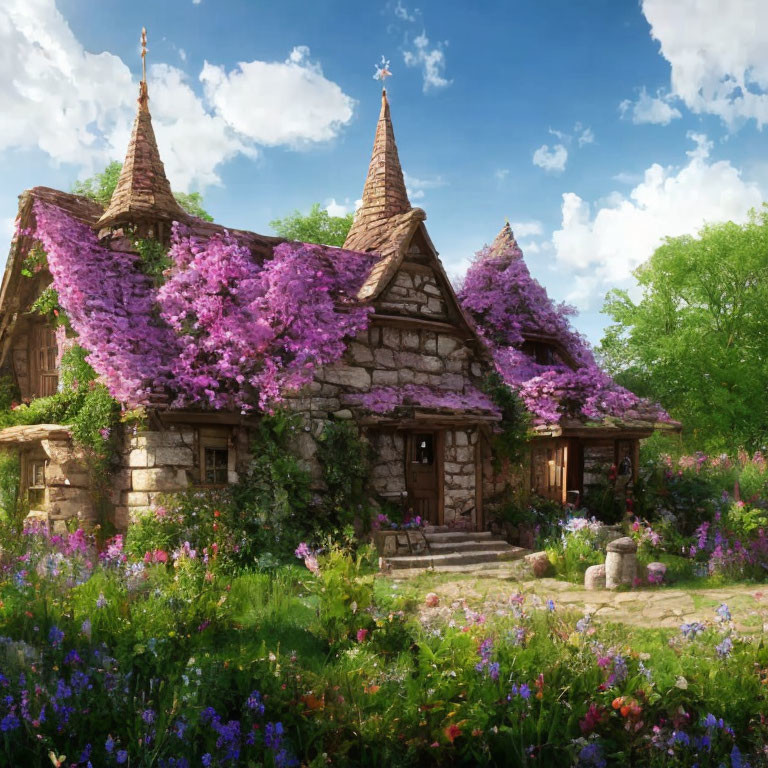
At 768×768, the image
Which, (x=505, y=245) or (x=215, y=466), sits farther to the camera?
(x=505, y=245)

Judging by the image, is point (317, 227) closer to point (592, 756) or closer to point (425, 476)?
point (425, 476)

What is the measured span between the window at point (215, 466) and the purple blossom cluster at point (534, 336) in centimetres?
597

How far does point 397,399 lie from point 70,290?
18.2 ft

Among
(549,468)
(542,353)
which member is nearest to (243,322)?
(549,468)

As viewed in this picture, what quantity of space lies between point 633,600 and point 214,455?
651 cm

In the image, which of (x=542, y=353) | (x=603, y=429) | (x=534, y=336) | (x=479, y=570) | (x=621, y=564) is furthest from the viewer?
(x=542, y=353)

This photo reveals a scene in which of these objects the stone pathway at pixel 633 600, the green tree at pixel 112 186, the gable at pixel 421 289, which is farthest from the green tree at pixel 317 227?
the stone pathway at pixel 633 600

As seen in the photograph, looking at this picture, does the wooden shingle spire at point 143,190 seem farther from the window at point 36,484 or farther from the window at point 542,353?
the window at point 542,353

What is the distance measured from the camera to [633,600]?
9195 mm

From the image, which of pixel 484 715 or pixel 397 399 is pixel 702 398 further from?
pixel 484 715

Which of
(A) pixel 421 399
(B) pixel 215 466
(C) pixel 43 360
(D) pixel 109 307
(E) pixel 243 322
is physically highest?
(D) pixel 109 307

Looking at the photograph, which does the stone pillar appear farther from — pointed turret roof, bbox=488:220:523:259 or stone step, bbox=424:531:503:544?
pointed turret roof, bbox=488:220:523:259

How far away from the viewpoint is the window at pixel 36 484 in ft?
41.3

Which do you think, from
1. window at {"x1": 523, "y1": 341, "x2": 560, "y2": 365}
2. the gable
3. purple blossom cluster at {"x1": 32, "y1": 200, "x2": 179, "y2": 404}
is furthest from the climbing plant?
window at {"x1": 523, "y1": 341, "x2": 560, "y2": 365}
